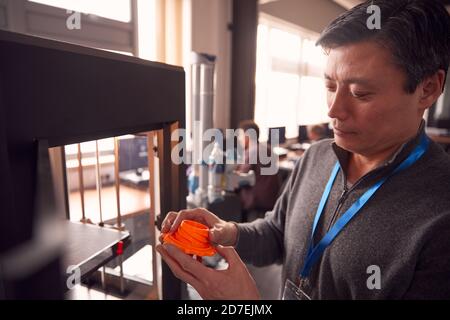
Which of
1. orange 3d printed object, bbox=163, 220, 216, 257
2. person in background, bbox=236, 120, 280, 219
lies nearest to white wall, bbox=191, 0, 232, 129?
person in background, bbox=236, 120, 280, 219

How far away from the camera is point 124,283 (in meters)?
0.95

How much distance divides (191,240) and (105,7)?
4.55 ft

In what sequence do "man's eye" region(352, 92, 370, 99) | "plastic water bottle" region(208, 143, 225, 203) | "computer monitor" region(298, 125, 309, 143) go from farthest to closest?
"computer monitor" region(298, 125, 309, 143), "plastic water bottle" region(208, 143, 225, 203), "man's eye" region(352, 92, 370, 99)

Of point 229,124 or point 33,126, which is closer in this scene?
Answer: point 33,126

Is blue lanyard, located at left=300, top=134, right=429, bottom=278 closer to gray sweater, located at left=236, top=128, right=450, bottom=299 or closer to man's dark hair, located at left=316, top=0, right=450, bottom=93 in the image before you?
gray sweater, located at left=236, top=128, right=450, bottom=299

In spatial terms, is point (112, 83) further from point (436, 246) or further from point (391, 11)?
point (436, 246)

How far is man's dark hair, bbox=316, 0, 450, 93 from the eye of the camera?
603 mm

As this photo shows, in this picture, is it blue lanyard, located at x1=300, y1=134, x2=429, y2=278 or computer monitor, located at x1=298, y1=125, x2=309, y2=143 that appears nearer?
blue lanyard, located at x1=300, y1=134, x2=429, y2=278

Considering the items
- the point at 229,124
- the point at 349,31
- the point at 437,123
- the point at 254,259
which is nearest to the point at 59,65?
the point at 349,31

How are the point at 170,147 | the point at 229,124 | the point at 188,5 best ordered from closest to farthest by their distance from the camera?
the point at 170,147
the point at 188,5
the point at 229,124

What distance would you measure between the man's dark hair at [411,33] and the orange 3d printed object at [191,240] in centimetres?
51

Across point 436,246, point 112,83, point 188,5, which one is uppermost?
point 188,5

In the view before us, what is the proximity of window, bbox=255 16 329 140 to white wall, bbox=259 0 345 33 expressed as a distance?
0.35 ft

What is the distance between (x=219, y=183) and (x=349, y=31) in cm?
146
